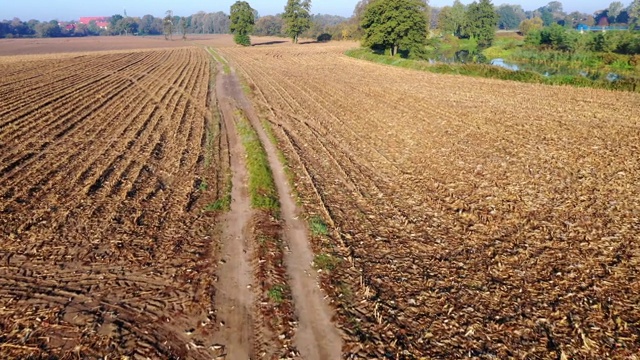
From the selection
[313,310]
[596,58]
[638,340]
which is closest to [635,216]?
[638,340]

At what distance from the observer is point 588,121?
2169 centimetres

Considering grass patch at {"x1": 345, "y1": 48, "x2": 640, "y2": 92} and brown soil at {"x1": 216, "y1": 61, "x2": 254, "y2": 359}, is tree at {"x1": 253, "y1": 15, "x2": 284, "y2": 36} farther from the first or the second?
brown soil at {"x1": 216, "y1": 61, "x2": 254, "y2": 359}

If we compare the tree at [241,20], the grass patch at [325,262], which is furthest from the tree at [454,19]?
the grass patch at [325,262]

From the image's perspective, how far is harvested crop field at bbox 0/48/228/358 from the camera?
7.21 meters

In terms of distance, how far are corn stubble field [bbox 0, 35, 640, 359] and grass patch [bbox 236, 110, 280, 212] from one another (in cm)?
99

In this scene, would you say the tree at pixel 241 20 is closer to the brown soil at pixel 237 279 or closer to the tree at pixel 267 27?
the tree at pixel 267 27

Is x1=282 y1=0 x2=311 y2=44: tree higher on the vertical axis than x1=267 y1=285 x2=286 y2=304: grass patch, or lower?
higher

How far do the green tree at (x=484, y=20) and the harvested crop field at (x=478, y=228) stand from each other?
71542 mm

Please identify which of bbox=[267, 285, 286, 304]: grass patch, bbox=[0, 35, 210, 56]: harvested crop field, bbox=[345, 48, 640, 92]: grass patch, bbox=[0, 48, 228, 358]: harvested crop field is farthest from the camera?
bbox=[0, 35, 210, 56]: harvested crop field

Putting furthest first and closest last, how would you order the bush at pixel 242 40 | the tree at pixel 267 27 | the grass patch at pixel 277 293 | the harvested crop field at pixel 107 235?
1. the tree at pixel 267 27
2. the bush at pixel 242 40
3. the grass patch at pixel 277 293
4. the harvested crop field at pixel 107 235

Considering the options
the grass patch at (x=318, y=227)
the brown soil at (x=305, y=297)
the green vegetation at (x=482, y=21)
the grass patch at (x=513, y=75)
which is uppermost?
the green vegetation at (x=482, y=21)

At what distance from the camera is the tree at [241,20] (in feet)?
345

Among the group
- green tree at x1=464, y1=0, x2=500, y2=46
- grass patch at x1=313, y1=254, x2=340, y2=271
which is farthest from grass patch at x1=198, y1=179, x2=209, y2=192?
green tree at x1=464, y1=0, x2=500, y2=46

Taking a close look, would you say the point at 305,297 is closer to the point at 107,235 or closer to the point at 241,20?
the point at 107,235
